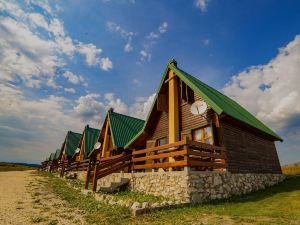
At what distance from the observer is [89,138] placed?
35.8m

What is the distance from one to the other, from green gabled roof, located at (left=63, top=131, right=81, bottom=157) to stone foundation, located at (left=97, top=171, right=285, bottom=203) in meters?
30.6

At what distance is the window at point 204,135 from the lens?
13.9 meters

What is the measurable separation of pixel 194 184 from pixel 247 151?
22.2 ft

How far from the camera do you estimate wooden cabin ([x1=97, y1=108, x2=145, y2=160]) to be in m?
23.8

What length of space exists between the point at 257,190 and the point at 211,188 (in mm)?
5474

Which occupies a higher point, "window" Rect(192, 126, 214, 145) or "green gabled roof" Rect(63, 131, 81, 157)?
"green gabled roof" Rect(63, 131, 81, 157)

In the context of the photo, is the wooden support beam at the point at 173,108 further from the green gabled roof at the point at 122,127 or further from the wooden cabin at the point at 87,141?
the wooden cabin at the point at 87,141

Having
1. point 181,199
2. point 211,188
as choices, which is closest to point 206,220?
point 181,199

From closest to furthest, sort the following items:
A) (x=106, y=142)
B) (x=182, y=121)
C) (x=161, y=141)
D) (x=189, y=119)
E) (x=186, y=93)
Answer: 1. (x=189, y=119)
2. (x=186, y=93)
3. (x=182, y=121)
4. (x=161, y=141)
5. (x=106, y=142)

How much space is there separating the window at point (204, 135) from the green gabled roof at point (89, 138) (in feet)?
75.5

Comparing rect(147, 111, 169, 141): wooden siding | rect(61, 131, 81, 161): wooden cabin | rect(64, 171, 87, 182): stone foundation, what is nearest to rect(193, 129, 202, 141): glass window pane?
rect(147, 111, 169, 141): wooden siding

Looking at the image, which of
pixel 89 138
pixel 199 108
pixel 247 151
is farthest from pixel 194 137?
pixel 89 138

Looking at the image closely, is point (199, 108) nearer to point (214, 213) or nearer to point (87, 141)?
point (214, 213)

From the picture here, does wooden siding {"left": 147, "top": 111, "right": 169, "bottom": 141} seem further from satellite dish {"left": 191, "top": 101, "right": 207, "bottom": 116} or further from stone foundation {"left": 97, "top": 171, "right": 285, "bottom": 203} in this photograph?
stone foundation {"left": 97, "top": 171, "right": 285, "bottom": 203}
